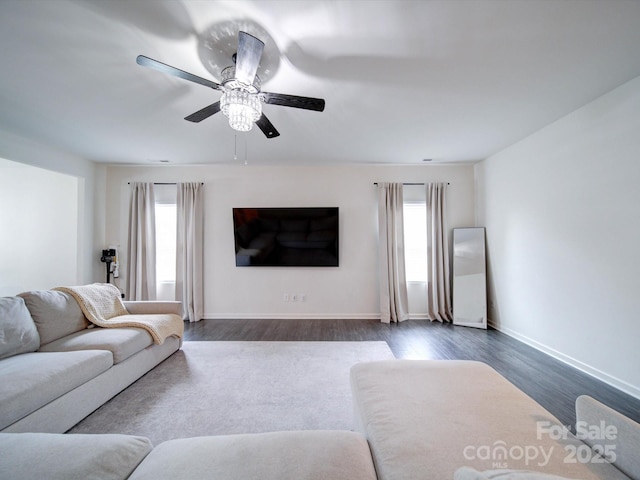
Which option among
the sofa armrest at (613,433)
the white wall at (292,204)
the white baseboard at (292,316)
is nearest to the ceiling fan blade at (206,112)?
the white wall at (292,204)

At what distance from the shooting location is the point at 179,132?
121 inches

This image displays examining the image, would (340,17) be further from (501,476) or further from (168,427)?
(168,427)

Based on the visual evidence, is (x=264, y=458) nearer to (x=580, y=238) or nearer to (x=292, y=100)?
(x=292, y=100)

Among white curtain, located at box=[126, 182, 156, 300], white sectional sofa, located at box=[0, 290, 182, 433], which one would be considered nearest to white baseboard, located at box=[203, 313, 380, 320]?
white curtain, located at box=[126, 182, 156, 300]

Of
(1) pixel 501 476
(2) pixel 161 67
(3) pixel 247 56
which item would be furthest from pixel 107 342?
(1) pixel 501 476

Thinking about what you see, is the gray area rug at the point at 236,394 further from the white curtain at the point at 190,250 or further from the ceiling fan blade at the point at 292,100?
the ceiling fan blade at the point at 292,100

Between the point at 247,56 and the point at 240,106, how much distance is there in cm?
31

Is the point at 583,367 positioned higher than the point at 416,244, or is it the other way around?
the point at 416,244

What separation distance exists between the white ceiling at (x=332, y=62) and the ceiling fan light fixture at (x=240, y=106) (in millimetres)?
358

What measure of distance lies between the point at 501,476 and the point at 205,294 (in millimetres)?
4500

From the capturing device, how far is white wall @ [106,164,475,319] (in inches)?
170

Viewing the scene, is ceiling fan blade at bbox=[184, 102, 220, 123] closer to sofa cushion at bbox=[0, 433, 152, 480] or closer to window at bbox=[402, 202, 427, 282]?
sofa cushion at bbox=[0, 433, 152, 480]

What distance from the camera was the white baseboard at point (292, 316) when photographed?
4.28 m

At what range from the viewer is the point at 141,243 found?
14.0 feet
